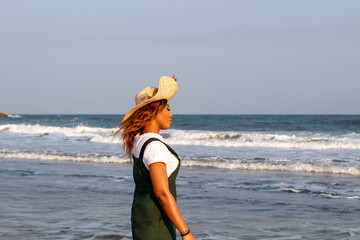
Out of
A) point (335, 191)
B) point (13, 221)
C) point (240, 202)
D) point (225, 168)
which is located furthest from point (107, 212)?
point (225, 168)

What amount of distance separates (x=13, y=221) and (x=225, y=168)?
8.47 m

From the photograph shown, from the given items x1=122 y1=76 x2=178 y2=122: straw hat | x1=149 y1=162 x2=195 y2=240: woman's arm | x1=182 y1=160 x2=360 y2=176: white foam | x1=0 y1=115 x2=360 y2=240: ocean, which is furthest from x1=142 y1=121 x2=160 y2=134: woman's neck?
x1=182 y1=160 x2=360 y2=176: white foam

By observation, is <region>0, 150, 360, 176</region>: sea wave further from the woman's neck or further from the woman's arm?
the woman's arm

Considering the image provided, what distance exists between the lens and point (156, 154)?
249cm

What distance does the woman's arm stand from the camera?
2461mm

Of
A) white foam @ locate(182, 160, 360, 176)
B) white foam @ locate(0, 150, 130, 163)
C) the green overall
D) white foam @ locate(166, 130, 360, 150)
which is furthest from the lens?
white foam @ locate(166, 130, 360, 150)

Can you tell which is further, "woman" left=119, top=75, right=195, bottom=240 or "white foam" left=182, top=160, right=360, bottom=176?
"white foam" left=182, top=160, right=360, bottom=176

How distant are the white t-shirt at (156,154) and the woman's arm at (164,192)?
0.03 m

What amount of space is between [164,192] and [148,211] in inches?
8.6

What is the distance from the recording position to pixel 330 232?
633cm

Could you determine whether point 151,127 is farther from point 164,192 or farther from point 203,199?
point 203,199

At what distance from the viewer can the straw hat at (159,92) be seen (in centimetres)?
262

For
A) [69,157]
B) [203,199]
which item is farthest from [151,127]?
[69,157]

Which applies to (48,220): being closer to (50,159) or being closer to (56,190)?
(56,190)
